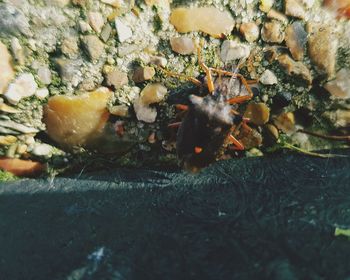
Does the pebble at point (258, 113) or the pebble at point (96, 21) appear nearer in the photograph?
the pebble at point (96, 21)

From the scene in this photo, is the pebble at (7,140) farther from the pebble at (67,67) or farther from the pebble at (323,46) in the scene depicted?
the pebble at (323,46)

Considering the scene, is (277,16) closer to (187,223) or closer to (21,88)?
(187,223)

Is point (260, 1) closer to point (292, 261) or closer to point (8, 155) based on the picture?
point (292, 261)

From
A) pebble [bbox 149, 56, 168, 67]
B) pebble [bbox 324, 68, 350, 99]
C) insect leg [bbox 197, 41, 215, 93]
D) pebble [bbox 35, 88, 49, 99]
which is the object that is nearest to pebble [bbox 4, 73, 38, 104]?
pebble [bbox 35, 88, 49, 99]

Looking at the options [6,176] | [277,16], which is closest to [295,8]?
[277,16]

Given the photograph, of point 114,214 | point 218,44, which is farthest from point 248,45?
point 114,214

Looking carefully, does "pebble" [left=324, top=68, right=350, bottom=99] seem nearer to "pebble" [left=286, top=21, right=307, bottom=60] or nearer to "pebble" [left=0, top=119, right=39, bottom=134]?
"pebble" [left=286, top=21, right=307, bottom=60]

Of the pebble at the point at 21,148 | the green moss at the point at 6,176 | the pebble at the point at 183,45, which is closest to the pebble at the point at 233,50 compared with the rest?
the pebble at the point at 183,45
